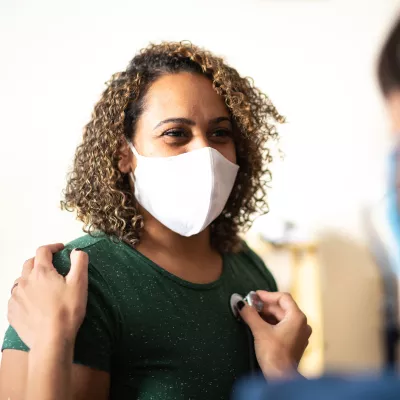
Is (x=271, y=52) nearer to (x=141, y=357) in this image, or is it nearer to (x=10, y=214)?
(x=10, y=214)

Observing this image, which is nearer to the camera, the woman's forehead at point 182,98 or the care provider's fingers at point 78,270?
the care provider's fingers at point 78,270

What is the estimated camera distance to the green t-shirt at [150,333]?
0.88 metres

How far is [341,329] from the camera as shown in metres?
2.84

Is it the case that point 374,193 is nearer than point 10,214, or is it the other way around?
point 10,214

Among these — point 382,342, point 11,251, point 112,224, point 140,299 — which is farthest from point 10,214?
point 382,342

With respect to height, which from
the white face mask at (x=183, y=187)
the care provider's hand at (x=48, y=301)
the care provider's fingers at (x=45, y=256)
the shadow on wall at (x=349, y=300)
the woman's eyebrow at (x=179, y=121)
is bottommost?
the shadow on wall at (x=349, y=300)

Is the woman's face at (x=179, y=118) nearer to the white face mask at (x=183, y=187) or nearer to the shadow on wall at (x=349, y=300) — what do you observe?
the white face mask at (x=183, y=187)

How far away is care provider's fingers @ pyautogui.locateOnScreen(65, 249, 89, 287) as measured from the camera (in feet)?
2.77

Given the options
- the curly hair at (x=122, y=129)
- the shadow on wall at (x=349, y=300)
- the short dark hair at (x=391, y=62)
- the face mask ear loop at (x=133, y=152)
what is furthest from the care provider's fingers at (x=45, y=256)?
the shadow on wall at (x=349, y=300)

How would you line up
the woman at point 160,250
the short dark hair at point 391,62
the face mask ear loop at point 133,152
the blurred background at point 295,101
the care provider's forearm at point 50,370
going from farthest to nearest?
the blurred background at point 295,101, the face mask ear loop at point 133,152, the woman at point 160,250, the care provider's forearm at point 50,370, the short dark hair at point 391,62

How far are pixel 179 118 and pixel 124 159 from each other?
170 millimetres

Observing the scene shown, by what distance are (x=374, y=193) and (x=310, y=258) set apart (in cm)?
63

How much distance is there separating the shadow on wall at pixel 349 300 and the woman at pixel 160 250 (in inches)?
66.6

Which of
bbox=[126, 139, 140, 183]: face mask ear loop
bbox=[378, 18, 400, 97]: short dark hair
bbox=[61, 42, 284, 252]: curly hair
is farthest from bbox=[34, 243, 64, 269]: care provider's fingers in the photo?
bbox=[378, 18, 400, 97]: short dark hair
